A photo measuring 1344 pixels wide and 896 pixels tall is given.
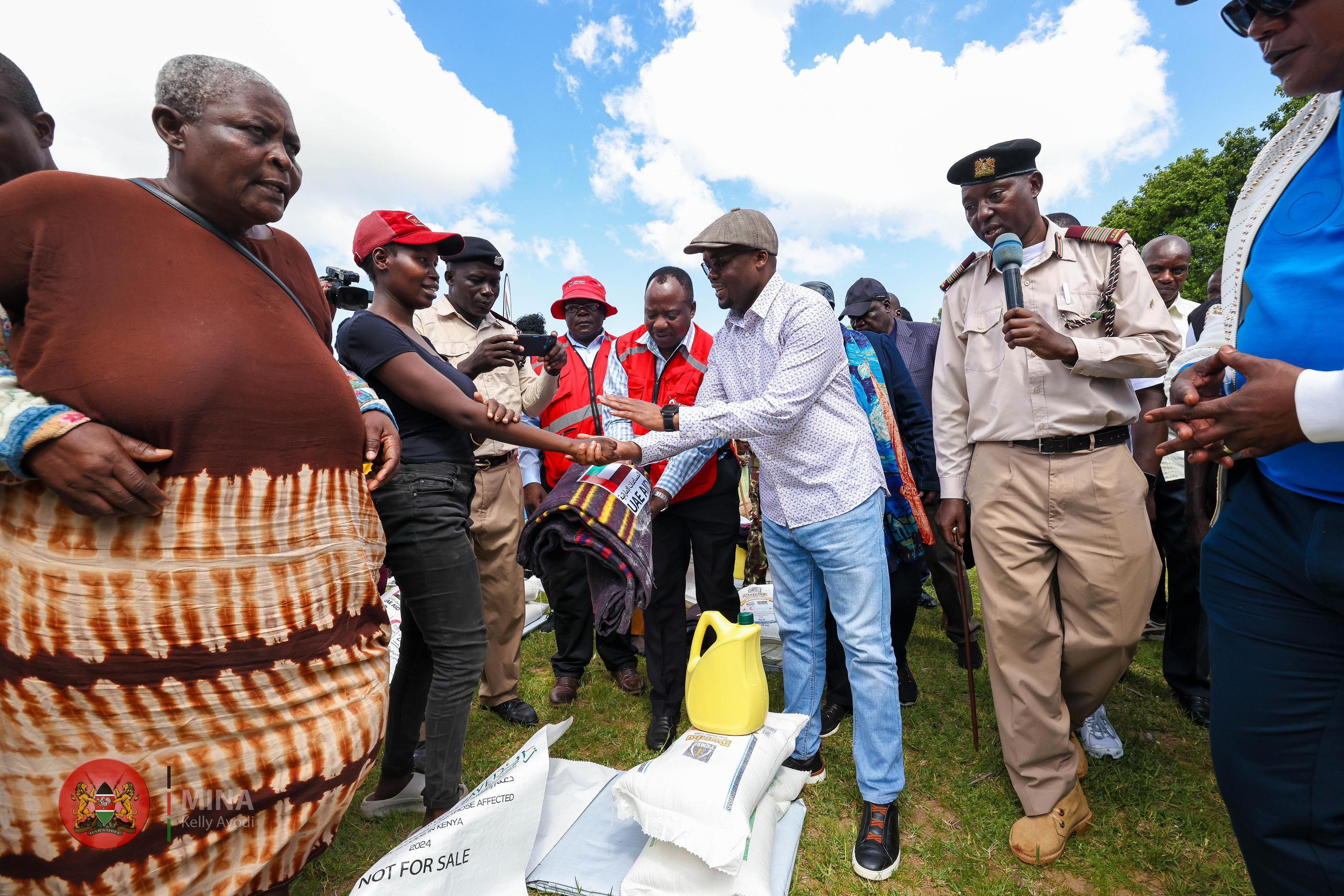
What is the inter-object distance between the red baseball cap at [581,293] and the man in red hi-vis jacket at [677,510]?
1.30 m

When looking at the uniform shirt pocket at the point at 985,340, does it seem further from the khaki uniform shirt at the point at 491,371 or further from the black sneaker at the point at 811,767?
the khaki uniform shirt at the point at 491,371

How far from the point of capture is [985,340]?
2652 millimetres

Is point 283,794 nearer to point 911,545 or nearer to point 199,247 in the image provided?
point 199,247

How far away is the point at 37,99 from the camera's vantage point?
5.70ft

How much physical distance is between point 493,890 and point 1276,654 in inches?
91.6

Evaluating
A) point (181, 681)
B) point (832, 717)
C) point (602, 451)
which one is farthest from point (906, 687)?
point (181, 681)

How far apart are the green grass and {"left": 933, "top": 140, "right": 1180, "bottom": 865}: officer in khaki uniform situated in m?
0.15

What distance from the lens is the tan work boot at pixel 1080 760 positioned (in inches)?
102

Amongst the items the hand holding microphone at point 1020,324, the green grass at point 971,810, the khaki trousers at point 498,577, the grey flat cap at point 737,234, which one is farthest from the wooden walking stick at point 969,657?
the khaki trousers at point 498,577

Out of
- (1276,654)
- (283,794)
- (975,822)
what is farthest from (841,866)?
(283,794)

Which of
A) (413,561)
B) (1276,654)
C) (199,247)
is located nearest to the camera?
(1276,654)

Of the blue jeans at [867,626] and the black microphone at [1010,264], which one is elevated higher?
the black microphone at [1010,264]

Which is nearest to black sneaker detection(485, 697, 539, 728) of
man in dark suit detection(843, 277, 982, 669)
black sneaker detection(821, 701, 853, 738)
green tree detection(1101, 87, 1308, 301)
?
black sneaker detection(821, 701, 853, 738)

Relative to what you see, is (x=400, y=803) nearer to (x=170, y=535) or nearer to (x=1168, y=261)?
(x=170, y=535)
